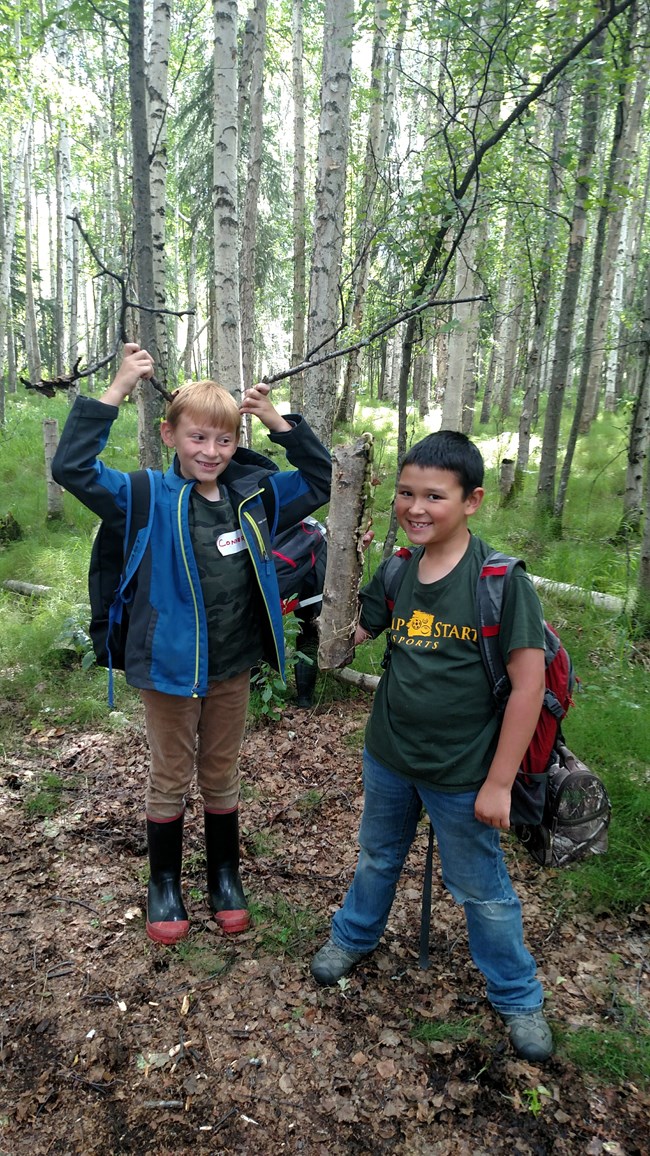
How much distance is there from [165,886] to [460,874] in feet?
4.29

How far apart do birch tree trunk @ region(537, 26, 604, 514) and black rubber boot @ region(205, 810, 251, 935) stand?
569 cm

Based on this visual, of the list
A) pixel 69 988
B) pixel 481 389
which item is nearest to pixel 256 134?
pixel 69 988

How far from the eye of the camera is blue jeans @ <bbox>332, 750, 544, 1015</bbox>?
203 centimetres

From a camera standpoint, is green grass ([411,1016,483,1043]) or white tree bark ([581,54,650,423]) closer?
green grass ([411,1016,483,1043])

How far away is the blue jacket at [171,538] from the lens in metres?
2.12

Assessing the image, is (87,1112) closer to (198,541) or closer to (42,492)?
(198,541)

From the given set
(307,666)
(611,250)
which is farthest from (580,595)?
(611,250)

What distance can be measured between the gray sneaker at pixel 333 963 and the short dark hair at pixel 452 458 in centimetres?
179

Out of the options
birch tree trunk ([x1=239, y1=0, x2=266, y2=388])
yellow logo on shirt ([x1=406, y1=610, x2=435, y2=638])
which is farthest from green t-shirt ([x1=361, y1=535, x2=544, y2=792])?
birch tree trunk ([x1=239, y1=0, x2=266, y2=388])

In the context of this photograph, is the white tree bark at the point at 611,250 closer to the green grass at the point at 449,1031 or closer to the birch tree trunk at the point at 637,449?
the birch tree trunk at the point at 637,449

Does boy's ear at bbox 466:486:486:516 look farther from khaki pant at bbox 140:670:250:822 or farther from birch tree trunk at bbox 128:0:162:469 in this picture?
birch tree trunk at bbox 128:0:162:469

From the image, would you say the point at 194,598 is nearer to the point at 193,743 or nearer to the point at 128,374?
the point at 193,743

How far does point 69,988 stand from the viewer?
7.98ft

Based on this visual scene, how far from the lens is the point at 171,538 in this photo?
2.32 metres
